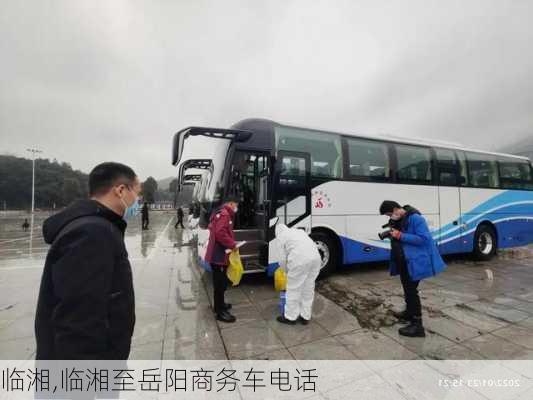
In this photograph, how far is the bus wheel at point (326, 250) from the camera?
19.9ft

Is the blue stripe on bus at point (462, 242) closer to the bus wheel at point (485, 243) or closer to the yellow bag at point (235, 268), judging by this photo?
the bus wheel at point (485, 243)

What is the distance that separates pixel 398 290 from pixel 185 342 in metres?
4.39

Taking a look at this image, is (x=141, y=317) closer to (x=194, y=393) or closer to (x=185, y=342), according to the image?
(x=185, y=342)

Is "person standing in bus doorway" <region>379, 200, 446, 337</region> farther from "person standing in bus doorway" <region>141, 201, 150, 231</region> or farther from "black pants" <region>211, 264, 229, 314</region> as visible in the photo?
"person standing in bus doorway" <region>141, 201, 150, 231</region>

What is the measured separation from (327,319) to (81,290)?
3.70 meters

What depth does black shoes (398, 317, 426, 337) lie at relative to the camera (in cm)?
359

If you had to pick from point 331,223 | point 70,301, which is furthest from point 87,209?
point 331,223

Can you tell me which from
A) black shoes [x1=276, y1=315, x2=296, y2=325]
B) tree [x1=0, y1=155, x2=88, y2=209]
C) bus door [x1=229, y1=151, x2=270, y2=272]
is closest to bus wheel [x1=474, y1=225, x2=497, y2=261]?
bus door [x1=229, y1=151, x2=270, y2=272]

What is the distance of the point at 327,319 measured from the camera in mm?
4137

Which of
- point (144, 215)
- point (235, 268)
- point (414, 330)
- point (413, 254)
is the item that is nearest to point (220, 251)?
point (235, 268)

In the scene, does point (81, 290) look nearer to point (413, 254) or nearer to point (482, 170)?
point (413, 254)

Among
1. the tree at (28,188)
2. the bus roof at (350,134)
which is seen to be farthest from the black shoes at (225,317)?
the tree at (28,188)

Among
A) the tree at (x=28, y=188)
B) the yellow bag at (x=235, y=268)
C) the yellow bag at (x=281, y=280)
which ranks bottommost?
the yellow bag at (x=281, y=280)

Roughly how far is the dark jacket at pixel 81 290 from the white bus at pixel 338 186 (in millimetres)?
3751
